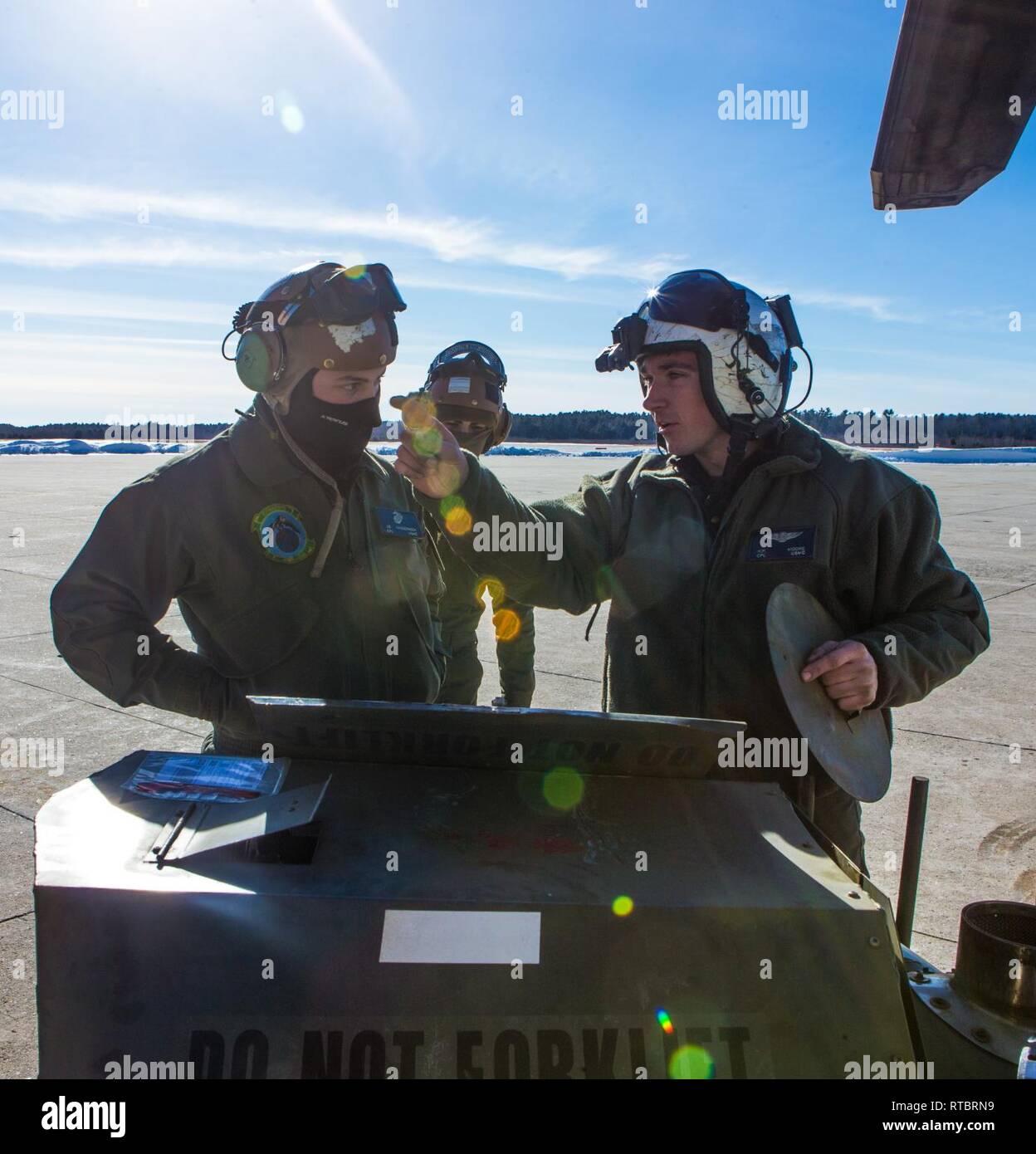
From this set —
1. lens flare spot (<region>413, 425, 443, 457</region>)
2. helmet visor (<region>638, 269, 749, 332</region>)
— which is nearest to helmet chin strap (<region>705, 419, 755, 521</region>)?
helmet visor (<region>638, 269, 749, 332</region>)

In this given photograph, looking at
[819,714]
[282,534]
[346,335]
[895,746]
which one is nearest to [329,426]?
[346,335]

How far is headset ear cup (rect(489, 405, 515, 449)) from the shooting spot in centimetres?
480

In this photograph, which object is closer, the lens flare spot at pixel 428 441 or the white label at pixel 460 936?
the white label at pixel 460 936

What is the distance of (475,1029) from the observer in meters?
1.30

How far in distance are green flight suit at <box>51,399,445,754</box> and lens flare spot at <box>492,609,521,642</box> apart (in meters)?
Result: 2.02

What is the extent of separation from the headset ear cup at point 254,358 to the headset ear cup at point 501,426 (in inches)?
86.1

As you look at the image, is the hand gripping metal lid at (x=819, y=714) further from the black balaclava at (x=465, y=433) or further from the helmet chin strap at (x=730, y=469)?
the black balaclava at (x=465, y=433)

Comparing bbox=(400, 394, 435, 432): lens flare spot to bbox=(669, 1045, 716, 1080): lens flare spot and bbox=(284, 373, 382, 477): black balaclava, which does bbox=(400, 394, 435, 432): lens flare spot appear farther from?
bbox=(669, 1045, 716, 1080): lens flare spot

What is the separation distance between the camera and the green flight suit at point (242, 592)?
2.36m

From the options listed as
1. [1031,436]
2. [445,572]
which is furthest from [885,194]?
[1031,436]

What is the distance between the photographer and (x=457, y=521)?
2475 mm

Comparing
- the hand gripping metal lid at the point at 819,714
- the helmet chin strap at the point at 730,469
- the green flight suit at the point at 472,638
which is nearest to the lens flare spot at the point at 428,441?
the helmet chin strap at the point at 730,469

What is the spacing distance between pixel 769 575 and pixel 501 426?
8.85ft
